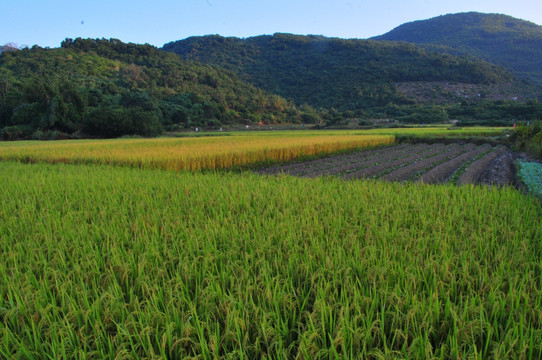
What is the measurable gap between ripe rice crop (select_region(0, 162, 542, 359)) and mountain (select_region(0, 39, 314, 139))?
2848 centimetres

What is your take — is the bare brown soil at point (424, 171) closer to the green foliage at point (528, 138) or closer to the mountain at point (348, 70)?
the green foliage at point (528, 138)

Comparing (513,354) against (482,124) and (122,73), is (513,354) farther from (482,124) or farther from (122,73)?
(122,73)

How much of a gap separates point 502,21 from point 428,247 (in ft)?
529

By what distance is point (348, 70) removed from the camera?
76125 mm

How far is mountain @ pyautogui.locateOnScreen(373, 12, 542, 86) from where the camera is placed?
9081cm

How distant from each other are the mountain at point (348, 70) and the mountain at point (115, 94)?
14287 millimetres

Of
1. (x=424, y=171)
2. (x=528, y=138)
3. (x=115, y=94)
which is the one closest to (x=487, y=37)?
(x=528, y=138)

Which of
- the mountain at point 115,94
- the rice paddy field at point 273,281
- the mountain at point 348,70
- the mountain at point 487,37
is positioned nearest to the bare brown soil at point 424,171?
the rice paddy field at point 273,281

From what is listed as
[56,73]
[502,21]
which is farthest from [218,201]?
[502,21]

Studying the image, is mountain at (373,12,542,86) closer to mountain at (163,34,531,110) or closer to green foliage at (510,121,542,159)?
mountain at (163,34,531,110)

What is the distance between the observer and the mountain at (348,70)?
216ft

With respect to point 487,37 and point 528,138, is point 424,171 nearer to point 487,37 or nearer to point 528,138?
point 528,138

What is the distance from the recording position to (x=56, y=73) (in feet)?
140

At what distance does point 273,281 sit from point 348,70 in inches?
3192
